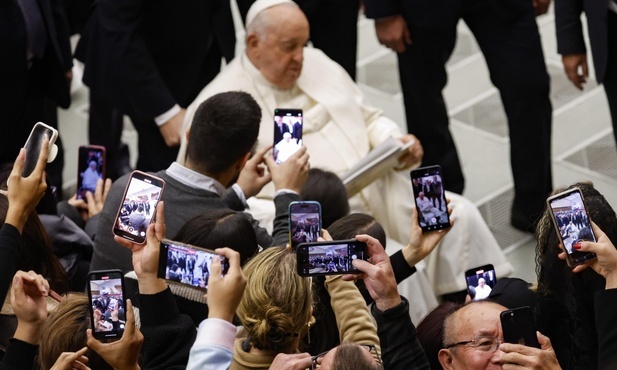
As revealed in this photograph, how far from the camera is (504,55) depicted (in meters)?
5.50

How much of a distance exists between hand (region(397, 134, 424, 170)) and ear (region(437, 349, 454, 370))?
1.80 m

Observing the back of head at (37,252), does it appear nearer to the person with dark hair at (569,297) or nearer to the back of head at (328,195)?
the back of head at (328,195)

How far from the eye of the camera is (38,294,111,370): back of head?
2.83m

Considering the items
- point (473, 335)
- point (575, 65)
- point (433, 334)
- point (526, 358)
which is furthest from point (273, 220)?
point (575, 65)

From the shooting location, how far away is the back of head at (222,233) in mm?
3338

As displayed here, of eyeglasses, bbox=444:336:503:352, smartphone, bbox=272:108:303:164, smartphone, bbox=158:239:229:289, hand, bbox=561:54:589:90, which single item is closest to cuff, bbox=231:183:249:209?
smartphone, bbox=272:108:303:164

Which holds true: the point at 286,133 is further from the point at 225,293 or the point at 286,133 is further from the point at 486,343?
the point at 225,293

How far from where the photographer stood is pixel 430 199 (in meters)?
3.64

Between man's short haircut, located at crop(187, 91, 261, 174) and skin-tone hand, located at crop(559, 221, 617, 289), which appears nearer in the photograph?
skin-tone hand, located at crop(559, 221, 617, 289)

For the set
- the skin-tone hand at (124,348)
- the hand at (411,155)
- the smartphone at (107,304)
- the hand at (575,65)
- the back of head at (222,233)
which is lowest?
the hand at (411,155)

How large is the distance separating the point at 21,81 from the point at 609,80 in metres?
2.62

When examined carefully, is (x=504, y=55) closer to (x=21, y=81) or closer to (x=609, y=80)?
(x=609, y=80)

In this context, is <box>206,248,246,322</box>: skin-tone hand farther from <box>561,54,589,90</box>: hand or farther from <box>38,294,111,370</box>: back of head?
<box>561,54,589,90</box>: hand

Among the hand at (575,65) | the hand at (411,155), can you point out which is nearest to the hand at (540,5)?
the hand at (575,65)
